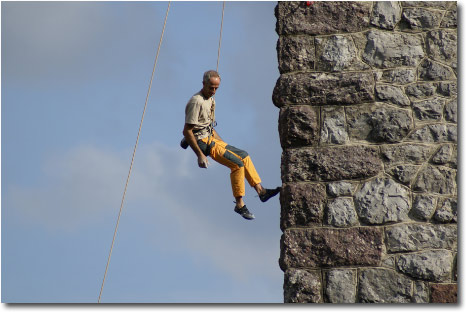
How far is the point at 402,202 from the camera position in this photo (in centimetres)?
591

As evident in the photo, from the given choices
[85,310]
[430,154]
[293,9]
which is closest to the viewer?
[85,310]

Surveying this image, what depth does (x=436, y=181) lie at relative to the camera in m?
5.92

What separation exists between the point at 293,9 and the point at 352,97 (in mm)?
789

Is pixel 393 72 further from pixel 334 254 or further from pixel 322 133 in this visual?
pixel 334 254

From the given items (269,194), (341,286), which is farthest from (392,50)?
(341,286)

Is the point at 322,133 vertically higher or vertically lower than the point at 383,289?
higher

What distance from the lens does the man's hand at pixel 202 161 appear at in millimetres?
7025

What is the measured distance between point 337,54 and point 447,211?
131cm

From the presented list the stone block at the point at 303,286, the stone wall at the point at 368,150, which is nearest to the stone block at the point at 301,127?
the stone wall at the point at 368,150

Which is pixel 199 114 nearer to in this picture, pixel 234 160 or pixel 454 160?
pixel 234 160

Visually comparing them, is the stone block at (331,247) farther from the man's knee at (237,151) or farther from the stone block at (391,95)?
the man's knee at (237,151)

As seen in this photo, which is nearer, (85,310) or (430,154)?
(85,310)

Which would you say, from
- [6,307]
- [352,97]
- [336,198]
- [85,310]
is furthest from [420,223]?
[6,307]

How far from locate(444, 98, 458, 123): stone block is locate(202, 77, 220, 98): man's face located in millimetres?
1832
